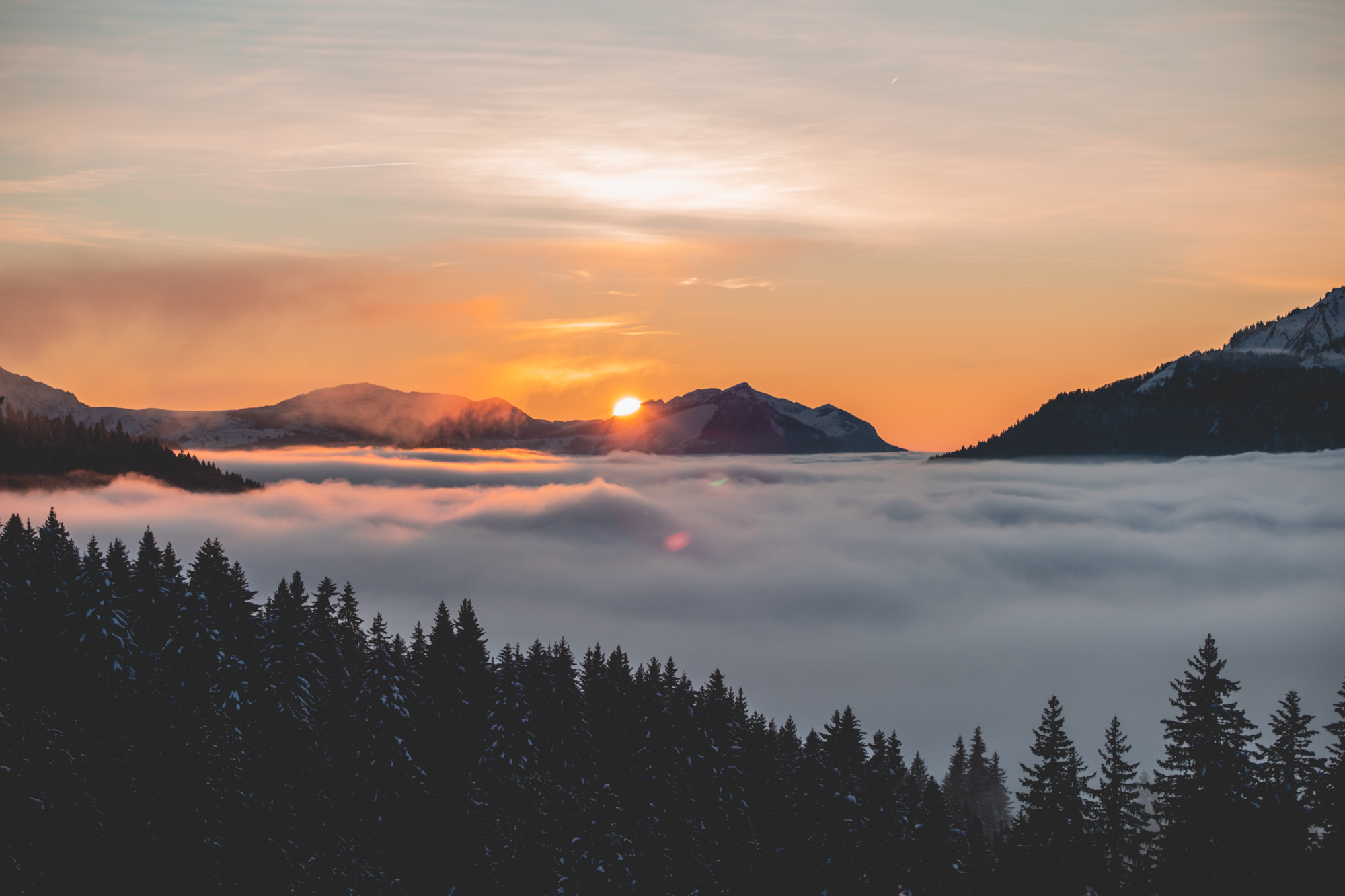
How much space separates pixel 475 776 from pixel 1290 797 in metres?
49.8

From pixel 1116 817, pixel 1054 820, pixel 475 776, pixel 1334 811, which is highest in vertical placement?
pixel 1334 811

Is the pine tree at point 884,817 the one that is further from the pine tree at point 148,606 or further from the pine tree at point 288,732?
the pine tree at point 148,606

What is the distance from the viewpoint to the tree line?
39.2 metres

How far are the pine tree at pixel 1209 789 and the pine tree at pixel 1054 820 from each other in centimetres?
841

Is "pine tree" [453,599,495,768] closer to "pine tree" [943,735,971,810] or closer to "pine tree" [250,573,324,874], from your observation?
"pine tree" [250,573,324,874]

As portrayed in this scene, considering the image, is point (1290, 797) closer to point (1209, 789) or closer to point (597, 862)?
point (1209, 789)

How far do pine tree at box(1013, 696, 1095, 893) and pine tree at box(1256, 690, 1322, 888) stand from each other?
10.3m

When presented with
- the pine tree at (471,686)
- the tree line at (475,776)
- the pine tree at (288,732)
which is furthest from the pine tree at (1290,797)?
the pine tree at (471,686)

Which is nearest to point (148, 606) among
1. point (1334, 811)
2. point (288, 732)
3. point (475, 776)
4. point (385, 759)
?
point (288, 732)

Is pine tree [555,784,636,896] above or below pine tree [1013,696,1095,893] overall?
below

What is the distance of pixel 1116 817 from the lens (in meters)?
49.2

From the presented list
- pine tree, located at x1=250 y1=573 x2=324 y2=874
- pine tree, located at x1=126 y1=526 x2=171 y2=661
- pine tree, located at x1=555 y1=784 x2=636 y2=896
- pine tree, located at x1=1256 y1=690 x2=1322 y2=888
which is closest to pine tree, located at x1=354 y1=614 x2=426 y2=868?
pine tree, located at x1=250 y1=573 x2=324 y2=874

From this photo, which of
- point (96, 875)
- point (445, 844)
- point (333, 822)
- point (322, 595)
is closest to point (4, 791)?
point (96, 875)

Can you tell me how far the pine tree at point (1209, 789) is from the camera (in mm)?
36719
